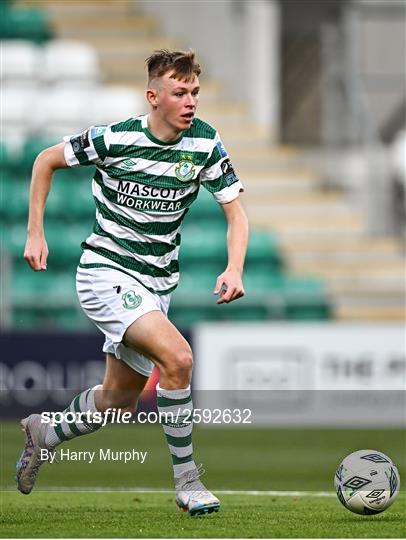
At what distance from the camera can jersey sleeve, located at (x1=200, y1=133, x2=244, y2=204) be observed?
21.1ft

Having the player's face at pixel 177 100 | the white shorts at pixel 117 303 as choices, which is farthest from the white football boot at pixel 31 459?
the player's face at pixel 177 100

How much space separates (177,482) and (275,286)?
968cm

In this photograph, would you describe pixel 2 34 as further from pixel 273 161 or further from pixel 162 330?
pixel 162 330

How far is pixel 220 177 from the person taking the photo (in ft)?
21.2

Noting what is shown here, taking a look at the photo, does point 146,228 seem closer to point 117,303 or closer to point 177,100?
point 117,303

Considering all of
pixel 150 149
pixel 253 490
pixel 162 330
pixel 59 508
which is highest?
pixel 150 149

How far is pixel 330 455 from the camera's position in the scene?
11.1m

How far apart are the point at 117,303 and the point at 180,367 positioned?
435mm

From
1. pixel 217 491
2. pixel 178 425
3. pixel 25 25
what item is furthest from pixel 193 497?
pixel 25 25

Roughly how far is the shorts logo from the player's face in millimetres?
754

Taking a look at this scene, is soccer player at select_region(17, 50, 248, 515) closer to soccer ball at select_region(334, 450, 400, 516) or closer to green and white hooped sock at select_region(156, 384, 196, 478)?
green and white hooped sock at select_region(156, 384, 196, 478)

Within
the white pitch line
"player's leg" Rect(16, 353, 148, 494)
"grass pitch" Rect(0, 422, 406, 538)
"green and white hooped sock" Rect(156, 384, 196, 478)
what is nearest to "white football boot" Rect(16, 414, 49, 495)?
"player's leg" Rect(16, 353, 148, 494)

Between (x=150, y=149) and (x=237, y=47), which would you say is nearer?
(x=150, y=149)

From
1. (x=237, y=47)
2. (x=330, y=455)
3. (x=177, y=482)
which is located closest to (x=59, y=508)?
(x=177, y=482)
